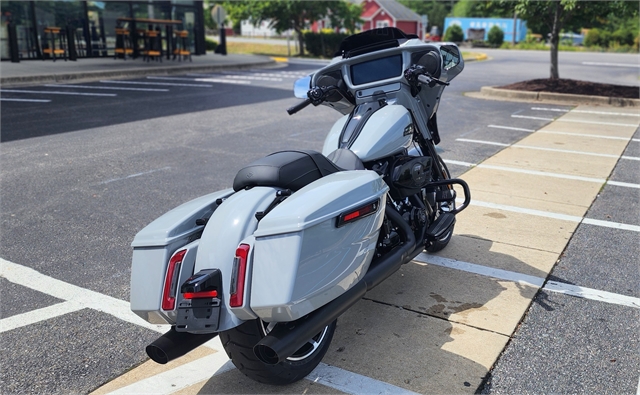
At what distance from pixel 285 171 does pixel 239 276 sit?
664 millimetres

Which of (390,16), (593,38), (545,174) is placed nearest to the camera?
(545,174)

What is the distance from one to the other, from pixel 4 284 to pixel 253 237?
257 cm

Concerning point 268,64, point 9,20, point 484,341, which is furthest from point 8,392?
point 268,64

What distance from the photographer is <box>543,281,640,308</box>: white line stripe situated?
4027 millimetres

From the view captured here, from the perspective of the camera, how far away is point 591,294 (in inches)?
163

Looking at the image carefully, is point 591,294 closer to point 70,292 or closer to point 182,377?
point 182,377

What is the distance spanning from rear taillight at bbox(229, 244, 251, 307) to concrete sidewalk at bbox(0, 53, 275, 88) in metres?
15.2

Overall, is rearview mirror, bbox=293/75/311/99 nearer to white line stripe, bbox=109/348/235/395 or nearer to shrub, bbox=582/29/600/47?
white line stripe, bbox=109/348/235/395

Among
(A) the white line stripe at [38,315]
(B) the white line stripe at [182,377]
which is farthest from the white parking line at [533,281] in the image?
(A) the white line stripe at [38,315]

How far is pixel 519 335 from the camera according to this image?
3.56 metres

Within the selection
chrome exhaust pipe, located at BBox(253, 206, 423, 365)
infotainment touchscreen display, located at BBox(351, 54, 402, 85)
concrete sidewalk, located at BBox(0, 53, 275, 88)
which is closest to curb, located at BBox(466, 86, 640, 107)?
concrete sidewalk, located at BBox(0, 53, 275, 88)

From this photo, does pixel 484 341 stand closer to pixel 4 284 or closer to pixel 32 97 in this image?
pixel 4 284

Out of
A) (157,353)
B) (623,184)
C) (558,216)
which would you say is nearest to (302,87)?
(157,353)

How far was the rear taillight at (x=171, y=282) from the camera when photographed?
2648mm
